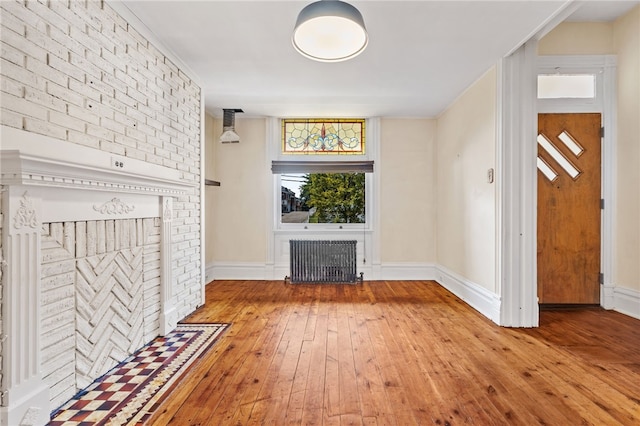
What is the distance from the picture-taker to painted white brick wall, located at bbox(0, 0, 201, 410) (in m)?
1.55

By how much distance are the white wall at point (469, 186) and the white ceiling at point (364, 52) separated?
28cm

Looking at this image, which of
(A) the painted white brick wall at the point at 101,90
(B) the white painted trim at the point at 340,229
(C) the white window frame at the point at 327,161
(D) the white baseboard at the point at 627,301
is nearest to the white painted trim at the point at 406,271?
(B) the white painted trim at the point at 340,229

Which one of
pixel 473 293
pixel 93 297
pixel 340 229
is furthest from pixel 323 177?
pixel 93 297

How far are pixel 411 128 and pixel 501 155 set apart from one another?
2.21 meters

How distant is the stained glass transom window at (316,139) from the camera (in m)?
5.16

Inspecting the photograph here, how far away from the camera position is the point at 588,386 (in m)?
1.98

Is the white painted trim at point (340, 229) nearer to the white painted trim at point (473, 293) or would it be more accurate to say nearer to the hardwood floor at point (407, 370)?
the white painted trim at point (473, 293)

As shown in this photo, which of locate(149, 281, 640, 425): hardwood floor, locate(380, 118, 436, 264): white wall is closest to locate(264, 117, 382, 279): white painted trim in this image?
locate(380, 118, 436, 264): white wall

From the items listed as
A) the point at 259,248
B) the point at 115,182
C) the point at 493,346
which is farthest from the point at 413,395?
the point at 259,248

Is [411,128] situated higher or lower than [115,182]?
higher

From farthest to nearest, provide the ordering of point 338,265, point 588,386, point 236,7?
point 338,265 < point 236,7 < point 588,386

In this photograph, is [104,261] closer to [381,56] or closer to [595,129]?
[381,56]

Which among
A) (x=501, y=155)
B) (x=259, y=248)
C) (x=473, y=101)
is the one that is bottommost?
(x=259, y=248)

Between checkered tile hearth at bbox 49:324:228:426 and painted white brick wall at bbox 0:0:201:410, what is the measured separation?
0.66 m
